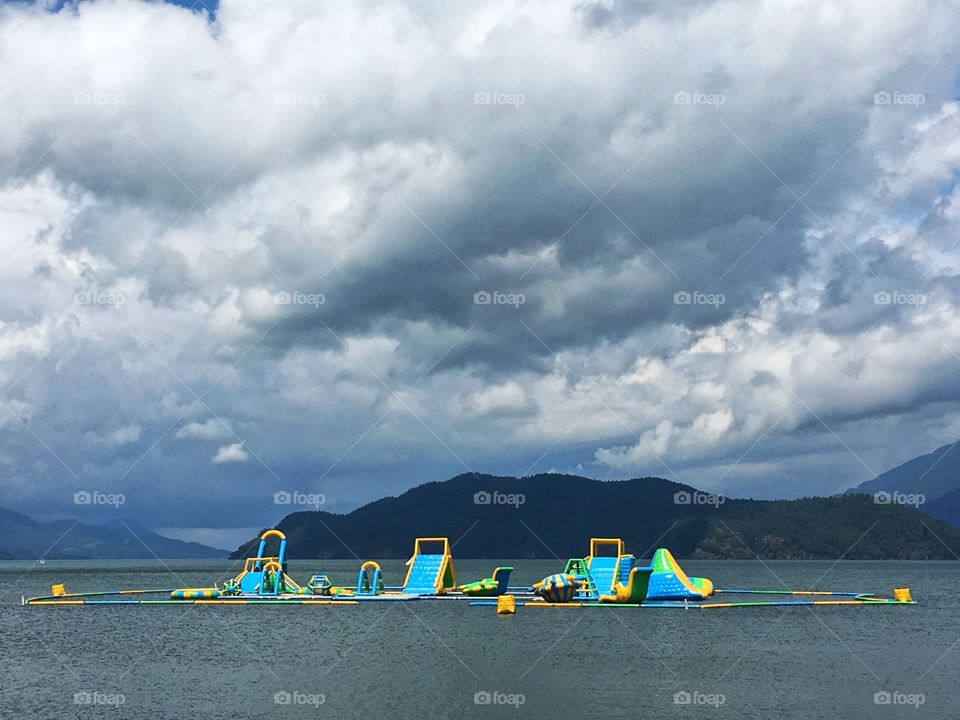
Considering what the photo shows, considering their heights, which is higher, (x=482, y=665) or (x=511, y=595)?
(x=511, y=595)

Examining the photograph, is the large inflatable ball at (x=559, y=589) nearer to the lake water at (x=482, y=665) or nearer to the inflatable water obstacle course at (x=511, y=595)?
the inflatable water obstacle course at (x=511, y=595)

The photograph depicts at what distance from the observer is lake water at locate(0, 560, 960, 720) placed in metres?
37.4

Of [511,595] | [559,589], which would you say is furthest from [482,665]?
[511,595]

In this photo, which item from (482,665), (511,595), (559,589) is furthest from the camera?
(511,595)

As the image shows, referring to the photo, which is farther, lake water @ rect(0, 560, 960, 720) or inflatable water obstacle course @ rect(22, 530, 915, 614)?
Answer: inflatable water obstacle course @ rect(22, 530, 915, 614)

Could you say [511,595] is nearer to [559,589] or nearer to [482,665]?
[559,589]

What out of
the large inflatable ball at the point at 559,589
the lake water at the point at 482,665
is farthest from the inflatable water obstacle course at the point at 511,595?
the lake water at the point at 482,665

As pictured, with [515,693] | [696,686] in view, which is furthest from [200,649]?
[696,686]

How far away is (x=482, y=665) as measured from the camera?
48.6 meters

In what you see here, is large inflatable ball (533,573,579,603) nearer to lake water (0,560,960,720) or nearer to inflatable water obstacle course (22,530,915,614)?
inflatable water obstacle course (22,530,915,614)

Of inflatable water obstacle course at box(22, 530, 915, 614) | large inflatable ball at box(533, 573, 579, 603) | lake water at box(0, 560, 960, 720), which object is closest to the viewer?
lake water at box(0, 560, 960, 720)

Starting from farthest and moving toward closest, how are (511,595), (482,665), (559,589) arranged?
(511,595)
(559,589)
(482,665)

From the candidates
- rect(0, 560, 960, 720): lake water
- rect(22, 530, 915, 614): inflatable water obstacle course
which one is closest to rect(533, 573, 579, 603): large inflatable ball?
rect(22, 530, 915, 614): inflatable water obstacle course

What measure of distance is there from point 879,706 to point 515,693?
1413cm
